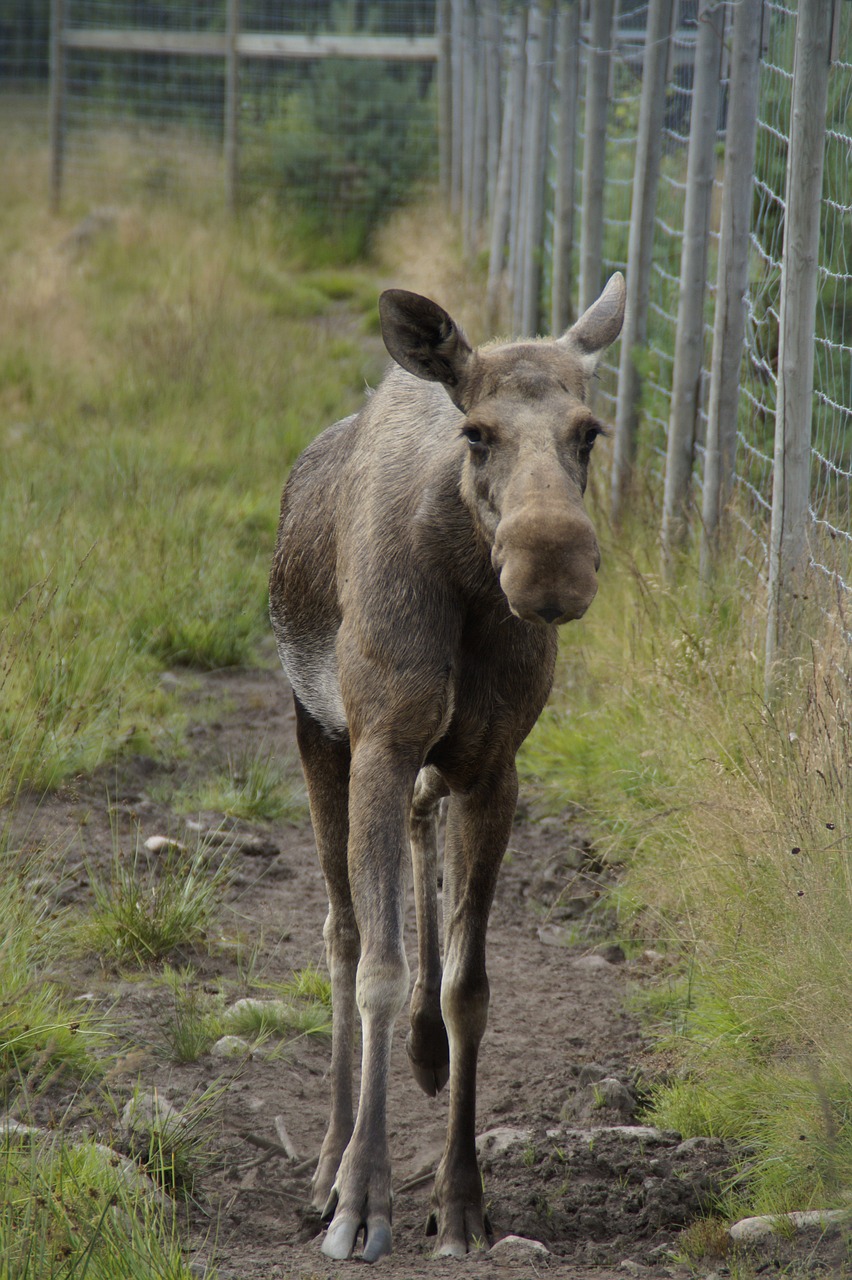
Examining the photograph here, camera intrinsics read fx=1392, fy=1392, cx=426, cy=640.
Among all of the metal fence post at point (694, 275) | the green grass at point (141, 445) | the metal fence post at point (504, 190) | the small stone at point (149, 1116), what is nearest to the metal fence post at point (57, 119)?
the green grass at point (141, 445)

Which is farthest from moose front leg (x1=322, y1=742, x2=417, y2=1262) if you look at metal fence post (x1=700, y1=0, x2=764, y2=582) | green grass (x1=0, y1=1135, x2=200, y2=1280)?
metal fence post (x1=700, y1=0, x2=764, y2=582)

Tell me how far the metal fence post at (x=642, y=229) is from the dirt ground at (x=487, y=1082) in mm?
2165

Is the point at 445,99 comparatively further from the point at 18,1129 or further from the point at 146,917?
the point at 18,1129

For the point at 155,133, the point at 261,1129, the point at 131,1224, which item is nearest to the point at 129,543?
the point at 261,1129

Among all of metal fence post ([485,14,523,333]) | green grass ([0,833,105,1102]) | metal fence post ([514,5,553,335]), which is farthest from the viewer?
metal fence post ([485,14,523,333])

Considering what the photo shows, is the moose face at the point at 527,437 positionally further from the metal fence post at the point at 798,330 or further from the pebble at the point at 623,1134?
the pebble at the point at 623,1134

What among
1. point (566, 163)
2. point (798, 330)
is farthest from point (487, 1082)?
point (566, 163)

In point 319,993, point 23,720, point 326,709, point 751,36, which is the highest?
point 751,36

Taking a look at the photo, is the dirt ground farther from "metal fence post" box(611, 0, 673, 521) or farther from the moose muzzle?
"metal fence post" box(611, 0, 673, 521)

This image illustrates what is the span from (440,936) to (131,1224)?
190 cm

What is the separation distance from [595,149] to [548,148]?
2591 mm

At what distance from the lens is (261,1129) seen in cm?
371

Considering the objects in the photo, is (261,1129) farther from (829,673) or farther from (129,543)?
(129,543)

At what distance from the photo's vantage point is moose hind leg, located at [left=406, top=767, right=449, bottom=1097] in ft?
13.1
